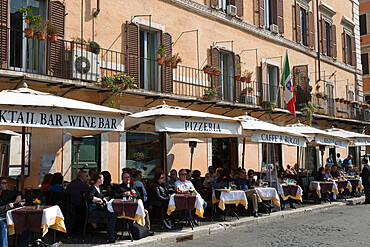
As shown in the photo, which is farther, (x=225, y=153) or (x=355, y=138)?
(x=355, y=138)

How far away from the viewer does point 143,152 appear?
1344 centimetres

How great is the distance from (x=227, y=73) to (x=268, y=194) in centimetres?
732

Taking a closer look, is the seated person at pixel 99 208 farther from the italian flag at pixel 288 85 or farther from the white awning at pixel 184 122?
the italian flag at pixel 288 85

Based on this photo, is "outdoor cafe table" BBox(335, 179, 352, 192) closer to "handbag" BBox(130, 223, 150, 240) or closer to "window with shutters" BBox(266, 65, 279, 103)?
"window with shutters" BBox(266, 65, 279, 103)

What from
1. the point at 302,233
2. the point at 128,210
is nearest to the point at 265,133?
the point at 302,233

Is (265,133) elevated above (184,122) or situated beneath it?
situated beneath

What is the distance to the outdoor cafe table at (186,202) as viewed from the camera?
28.2 feet

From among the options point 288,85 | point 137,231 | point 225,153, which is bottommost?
point 137,231

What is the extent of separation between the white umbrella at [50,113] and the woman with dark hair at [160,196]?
6.48 ft

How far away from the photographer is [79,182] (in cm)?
786

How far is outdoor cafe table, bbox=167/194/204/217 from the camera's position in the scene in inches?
338

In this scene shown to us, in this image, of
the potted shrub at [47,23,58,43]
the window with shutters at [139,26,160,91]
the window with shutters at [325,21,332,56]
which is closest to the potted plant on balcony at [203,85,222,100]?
the window with shutters at [139,26,160,91]

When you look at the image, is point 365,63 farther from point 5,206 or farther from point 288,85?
point 5,206

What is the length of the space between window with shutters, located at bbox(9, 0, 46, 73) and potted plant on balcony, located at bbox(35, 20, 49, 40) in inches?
15.2
